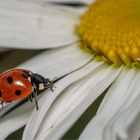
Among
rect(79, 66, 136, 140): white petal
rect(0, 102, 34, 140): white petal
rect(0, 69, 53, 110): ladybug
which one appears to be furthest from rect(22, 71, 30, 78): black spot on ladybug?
rect(79, 66, 136, 140): white petal

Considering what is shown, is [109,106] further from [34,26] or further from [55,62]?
[34,26]

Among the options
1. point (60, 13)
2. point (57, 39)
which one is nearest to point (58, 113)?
point (57, 39)

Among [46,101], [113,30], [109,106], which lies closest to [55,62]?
[113,30]

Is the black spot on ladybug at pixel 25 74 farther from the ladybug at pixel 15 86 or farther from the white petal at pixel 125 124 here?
the white petal at pixel 125 124

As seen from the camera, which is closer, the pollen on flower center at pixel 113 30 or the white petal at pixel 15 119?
the white petal at pixel 15 119

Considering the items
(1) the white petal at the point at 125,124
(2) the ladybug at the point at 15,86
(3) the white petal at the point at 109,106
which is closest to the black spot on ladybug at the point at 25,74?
(2) the ladybug at the point at 15,86

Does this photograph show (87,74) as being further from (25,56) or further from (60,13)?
(60,13)

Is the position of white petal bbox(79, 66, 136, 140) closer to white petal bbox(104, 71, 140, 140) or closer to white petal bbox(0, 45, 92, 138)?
white petal bbox(104, 71, 140, 140)
